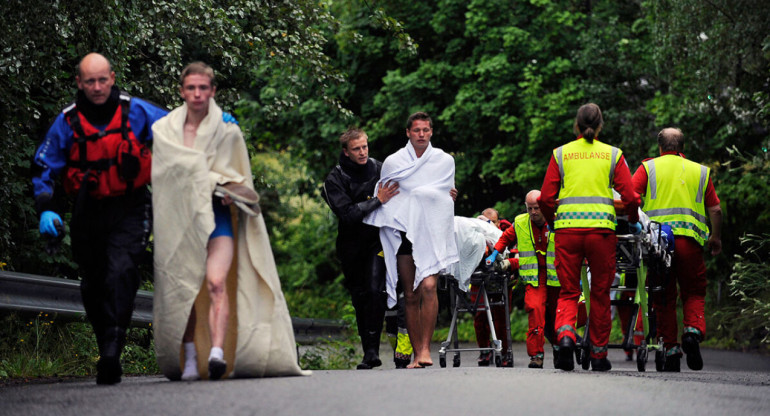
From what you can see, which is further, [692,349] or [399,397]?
[692,349]

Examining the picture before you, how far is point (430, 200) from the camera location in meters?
11.3

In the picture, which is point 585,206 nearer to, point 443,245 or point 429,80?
point 443,245

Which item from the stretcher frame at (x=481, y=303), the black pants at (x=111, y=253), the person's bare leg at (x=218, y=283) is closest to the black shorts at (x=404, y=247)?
the stretcher frame at (x=481, y=303)

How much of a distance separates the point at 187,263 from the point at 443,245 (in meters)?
3.57

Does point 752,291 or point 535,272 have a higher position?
point 752,291

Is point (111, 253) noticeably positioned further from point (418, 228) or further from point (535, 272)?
point (535, 272)

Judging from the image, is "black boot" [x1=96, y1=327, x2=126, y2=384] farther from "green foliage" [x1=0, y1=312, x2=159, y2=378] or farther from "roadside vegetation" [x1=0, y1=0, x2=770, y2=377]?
"green foliage" [x1=0, y1=312, x2=159, y2=378]

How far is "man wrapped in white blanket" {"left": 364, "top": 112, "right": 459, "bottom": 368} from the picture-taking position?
11078 mm

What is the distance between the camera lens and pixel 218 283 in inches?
317

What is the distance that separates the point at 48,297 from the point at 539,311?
4.81 metres

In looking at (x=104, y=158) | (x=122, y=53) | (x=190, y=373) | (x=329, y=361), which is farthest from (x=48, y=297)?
(x=329, y=361)

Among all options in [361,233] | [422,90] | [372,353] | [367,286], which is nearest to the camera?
[372,353]

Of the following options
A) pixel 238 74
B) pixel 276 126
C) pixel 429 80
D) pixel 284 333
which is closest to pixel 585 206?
pixel 284 333

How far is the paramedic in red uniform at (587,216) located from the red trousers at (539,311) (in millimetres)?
2191
